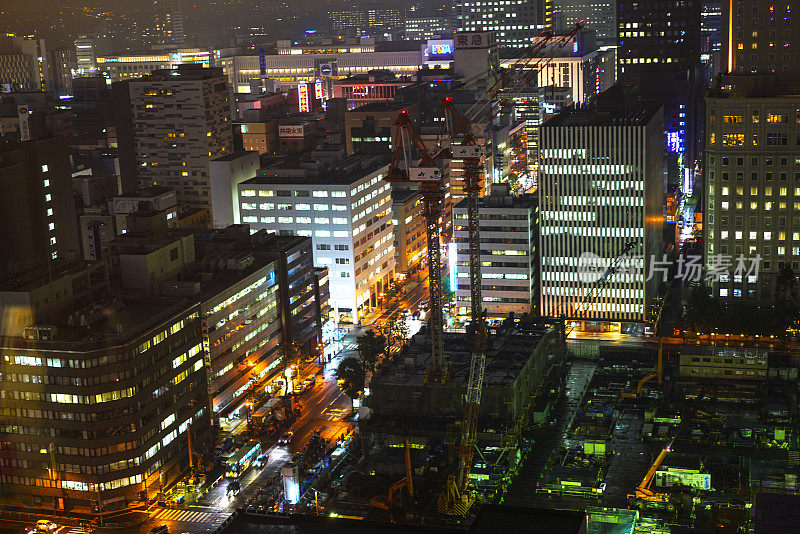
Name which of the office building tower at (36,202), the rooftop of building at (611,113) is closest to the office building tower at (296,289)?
the office building tower at (36,202)

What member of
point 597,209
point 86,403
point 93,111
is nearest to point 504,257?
point 597,209

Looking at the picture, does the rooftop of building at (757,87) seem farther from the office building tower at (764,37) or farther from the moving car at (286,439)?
the moving car at (286,439)

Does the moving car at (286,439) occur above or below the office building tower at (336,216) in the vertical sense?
below

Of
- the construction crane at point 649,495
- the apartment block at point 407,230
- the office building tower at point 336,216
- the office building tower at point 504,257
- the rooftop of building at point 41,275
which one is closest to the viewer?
the construction crane at point 649,495

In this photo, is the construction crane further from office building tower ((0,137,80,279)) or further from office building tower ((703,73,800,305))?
office building tower ((0,137,80,279))

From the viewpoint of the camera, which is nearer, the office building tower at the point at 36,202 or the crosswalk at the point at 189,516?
the crosswalk at the point at 189,516

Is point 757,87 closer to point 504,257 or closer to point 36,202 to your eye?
point 504,257

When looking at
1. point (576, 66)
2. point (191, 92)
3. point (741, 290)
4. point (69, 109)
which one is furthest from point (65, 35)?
point (741, 290)
